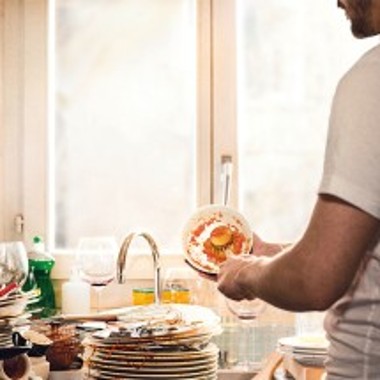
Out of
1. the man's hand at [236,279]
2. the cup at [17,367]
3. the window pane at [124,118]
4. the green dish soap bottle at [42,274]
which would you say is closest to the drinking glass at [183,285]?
the window pane at [124,118]

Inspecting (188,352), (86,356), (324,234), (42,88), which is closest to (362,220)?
(324,234)

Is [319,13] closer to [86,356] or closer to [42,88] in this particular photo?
[42,88]

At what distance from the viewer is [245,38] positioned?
99.5 inches

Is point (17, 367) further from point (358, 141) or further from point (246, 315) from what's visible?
point (358, 141)

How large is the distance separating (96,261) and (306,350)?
0.77 m

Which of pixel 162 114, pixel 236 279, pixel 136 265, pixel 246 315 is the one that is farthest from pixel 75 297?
pixel 236 279

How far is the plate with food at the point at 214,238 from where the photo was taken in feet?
6.07

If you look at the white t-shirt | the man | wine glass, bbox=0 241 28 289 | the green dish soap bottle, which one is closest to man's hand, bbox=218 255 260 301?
the man

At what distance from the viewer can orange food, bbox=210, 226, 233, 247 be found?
6.18ft

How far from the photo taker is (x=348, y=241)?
1.02m

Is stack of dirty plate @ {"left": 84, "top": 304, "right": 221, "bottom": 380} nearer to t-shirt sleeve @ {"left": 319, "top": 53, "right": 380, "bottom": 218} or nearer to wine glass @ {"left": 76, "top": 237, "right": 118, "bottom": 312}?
wine glass @ {"left": 76, "top": 237, "right": 118, "bottom": 312}

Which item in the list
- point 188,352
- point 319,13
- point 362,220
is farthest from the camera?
point 319,13

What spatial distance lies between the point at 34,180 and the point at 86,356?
2.89 ft

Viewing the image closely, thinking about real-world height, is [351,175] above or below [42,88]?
below
